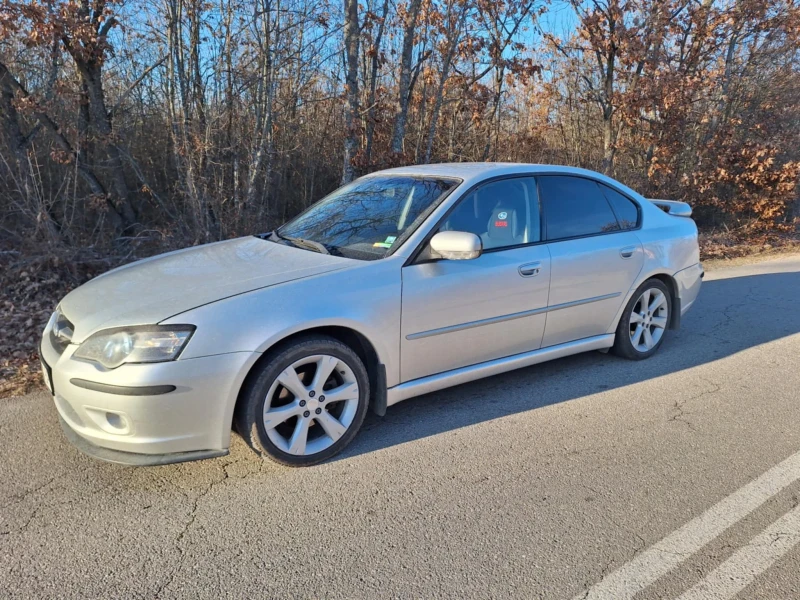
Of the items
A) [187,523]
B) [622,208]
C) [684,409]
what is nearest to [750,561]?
[684,409]

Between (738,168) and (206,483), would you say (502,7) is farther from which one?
(206,483)

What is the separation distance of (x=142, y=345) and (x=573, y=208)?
314cm

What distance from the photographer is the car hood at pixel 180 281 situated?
2.89 meters

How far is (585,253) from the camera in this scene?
4.26m

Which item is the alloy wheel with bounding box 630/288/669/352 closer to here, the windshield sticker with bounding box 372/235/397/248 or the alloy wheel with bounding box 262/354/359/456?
the windshield sticker with bounding box 372/235/397/248

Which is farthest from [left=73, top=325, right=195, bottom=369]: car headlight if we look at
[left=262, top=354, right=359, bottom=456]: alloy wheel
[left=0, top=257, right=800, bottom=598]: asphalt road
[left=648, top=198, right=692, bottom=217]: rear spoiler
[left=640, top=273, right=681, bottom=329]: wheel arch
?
[left=648, top=198, right=692, bottom=217]: rear spoiler

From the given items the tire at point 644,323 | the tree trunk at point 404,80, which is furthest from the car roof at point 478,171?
the tree trunk at point 404,80

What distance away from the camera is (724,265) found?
32.2 ft

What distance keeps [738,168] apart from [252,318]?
525 inches

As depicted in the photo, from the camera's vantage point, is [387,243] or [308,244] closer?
[387,243]

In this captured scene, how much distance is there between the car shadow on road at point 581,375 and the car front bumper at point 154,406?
0.80 metres

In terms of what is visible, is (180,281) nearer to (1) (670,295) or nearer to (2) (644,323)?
(2) (644,323)

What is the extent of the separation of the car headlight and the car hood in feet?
0.17

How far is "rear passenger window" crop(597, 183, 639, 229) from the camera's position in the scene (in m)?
4.69
